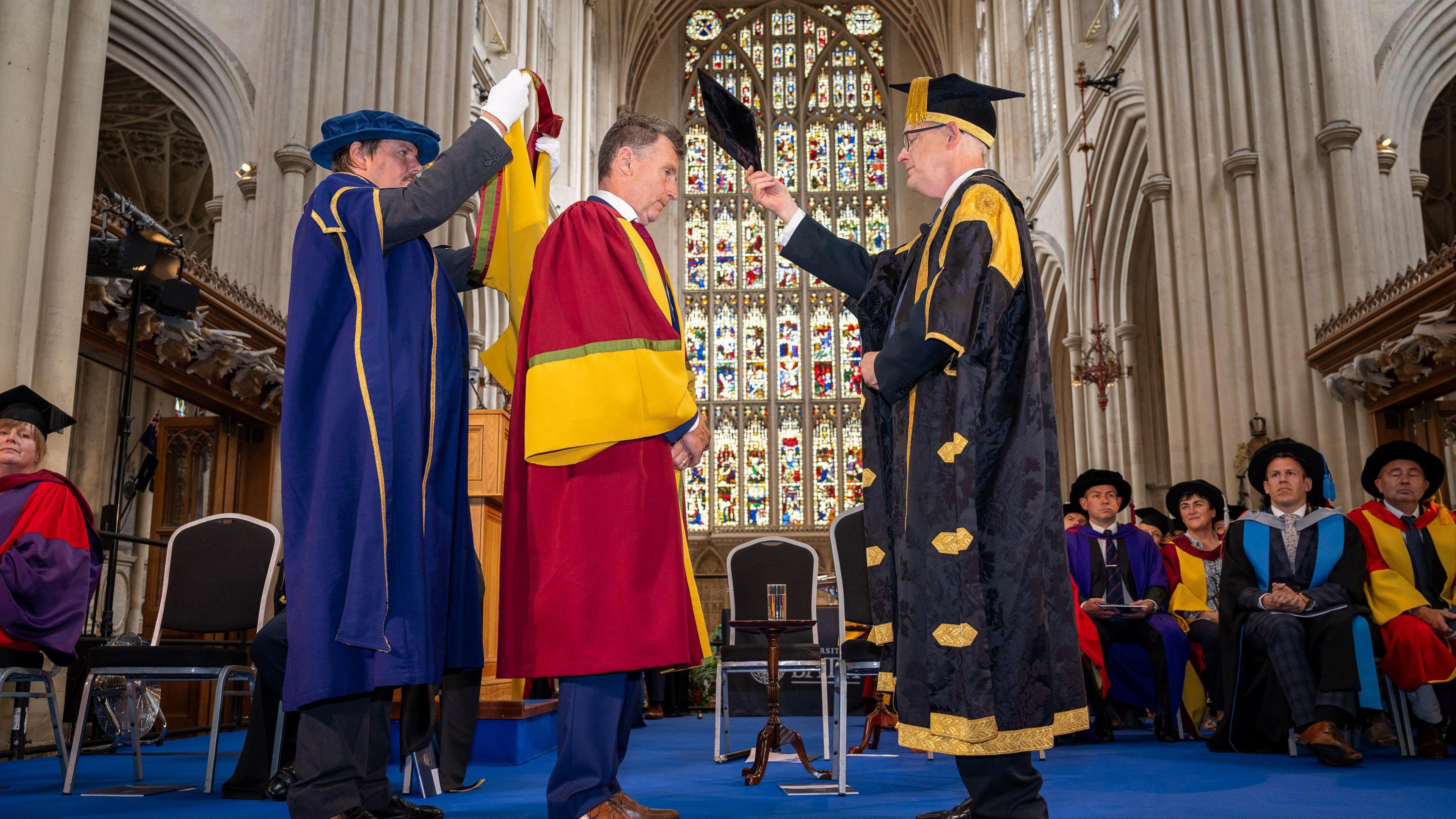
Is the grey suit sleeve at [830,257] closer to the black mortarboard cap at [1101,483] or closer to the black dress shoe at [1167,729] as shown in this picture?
the black mortarboard cap at [1101,483]

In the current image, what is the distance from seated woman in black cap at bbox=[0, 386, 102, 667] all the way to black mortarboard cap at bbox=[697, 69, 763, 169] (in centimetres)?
264

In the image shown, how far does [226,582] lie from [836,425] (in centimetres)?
1908

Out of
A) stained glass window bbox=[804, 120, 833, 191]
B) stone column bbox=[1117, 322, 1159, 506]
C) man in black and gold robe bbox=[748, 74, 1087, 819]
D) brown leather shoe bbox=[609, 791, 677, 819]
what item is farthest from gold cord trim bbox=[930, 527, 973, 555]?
stained glass window bbox=[804, 120, 833, 191]

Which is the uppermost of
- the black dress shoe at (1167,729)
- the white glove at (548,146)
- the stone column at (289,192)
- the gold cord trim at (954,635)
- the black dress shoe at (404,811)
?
the stone column at (289,192)

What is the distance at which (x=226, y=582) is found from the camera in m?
4.28

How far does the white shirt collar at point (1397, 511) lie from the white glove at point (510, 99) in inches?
170

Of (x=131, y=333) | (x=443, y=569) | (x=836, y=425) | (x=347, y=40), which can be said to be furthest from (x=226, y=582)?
(x=836, y=425)

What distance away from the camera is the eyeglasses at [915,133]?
8.71ft

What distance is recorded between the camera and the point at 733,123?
288 centimetres

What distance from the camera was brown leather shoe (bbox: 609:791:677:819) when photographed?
2330 mm

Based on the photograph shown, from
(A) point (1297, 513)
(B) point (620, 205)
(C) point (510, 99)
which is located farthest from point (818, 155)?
(C) point (510, 99)

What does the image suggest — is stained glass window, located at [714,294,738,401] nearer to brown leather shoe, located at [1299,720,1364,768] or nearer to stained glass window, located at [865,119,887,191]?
stained glass window, located at [865,119,887,191]

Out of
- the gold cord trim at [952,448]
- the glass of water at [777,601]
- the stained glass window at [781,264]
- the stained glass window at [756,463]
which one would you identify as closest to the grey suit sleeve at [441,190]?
the gold cord trim at [952,448]

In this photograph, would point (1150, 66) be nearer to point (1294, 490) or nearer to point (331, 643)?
point (1294, 490)
